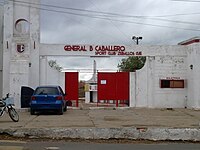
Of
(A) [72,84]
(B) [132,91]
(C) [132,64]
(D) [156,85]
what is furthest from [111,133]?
(C) [132,64]

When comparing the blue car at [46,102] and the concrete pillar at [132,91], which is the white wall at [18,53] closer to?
the blue car at [46,102]

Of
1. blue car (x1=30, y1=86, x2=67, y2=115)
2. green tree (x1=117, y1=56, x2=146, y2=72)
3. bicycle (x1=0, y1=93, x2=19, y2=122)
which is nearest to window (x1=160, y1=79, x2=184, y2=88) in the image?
blue car (x1=30, y1=86, x2=67, y2=115)

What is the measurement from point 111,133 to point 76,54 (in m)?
14.3

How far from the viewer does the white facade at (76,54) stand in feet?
85.8

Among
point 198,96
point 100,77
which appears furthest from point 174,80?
point 100,77

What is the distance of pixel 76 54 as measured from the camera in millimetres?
27219

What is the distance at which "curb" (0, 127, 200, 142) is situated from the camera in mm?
13352

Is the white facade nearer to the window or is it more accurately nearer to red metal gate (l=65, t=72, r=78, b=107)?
the window

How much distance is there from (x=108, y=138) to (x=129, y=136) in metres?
0.72

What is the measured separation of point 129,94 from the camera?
27.8 meters

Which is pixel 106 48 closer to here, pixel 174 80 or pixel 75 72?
pixel 75 72

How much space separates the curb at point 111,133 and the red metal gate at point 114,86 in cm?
1422

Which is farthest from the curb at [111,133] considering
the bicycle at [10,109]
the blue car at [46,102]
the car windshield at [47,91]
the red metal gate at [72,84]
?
the red metal gate at [72,84]

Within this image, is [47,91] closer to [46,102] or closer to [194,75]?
[46,102]
